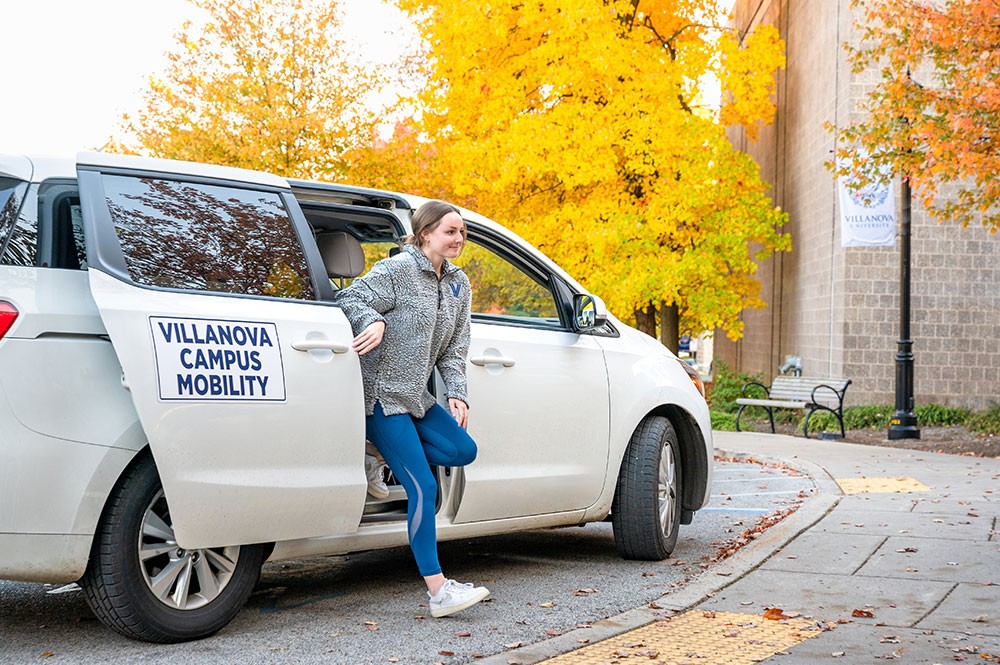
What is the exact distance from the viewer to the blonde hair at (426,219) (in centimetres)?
542

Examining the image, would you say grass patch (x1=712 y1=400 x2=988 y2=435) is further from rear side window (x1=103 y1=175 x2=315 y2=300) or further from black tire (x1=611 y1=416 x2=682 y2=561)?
rear side window (x1=103 y1=175 x2=315 y2=300)

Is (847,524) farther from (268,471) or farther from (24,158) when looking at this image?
(24,158)

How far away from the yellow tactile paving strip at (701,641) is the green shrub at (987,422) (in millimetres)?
13256

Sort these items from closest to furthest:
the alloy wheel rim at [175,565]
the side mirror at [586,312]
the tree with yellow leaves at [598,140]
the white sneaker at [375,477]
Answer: the alloy wheel rim at [175,565], the white sneaker at [375,477], the side mirror at [586,312], the tree with yellow leaves at [598,140]

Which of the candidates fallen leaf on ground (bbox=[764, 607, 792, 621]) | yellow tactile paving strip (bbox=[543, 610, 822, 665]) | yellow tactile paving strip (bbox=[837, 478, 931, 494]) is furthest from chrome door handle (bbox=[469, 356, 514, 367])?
yellow tactile paving strip (bbox=[837, 478, 931, 494])

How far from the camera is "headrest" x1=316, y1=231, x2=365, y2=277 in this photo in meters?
6.20

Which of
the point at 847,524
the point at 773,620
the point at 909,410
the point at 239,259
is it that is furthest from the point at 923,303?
the point at 239,259

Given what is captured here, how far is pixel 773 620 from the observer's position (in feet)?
17.9

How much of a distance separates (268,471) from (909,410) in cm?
1374

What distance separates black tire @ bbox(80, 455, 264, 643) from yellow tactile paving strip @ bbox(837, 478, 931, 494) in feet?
22.0

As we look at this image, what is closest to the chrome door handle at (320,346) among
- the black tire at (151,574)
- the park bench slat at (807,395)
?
the black tire at (151,574)

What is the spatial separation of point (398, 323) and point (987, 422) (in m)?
14.6

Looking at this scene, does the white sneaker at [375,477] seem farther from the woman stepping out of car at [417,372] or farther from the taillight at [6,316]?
the taillight at [6,316]

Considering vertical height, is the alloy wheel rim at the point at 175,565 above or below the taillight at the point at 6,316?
below
